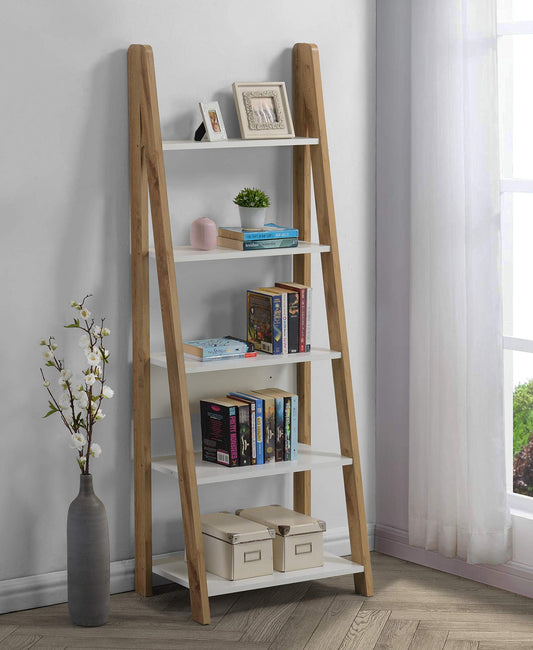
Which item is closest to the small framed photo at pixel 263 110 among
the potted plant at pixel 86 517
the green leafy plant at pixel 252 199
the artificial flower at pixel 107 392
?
the green leafy plant at pixel 252 199

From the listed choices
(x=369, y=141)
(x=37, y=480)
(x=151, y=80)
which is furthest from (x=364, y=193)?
(x=37, y=480)

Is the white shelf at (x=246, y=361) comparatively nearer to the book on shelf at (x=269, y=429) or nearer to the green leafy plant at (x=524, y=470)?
the book on shelf at (x=269, y=429)

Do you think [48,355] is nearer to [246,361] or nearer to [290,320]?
[246,361]

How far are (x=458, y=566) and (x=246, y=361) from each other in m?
1.06

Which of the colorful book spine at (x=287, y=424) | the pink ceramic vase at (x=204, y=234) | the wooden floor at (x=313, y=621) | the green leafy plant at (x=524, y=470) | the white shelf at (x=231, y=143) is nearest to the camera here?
the wooden floor at (x=313, y=621)

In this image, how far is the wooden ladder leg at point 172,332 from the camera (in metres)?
2.90

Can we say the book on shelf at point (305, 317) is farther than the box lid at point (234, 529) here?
Yes

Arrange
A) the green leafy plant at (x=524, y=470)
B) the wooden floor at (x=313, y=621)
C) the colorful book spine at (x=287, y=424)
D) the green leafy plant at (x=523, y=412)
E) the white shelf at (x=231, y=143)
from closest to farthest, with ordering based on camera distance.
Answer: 1. the wooden floor at (x=313, y=621)
2. the white shelf at (x=231, y=143)
3. the colorful book spine at (x=287, y=424)
4. the green leafy plant at (x=524, y=470)
5. the green leafy plant at (x=523, y=412)

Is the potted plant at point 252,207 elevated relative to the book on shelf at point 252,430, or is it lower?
elevated

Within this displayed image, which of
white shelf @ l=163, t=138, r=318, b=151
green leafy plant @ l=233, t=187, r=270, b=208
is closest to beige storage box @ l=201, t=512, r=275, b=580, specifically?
green leafy plant @ l=233, t=187, r=270, b=208

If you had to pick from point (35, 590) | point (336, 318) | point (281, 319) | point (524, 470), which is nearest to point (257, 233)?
point (281, 319)

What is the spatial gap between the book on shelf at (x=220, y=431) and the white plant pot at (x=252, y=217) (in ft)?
1.78

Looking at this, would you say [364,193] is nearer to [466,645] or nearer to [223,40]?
[223,40]

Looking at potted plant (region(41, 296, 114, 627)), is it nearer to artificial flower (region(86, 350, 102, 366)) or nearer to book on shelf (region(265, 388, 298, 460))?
artificial flower (region(86, 350, 102, 366))
